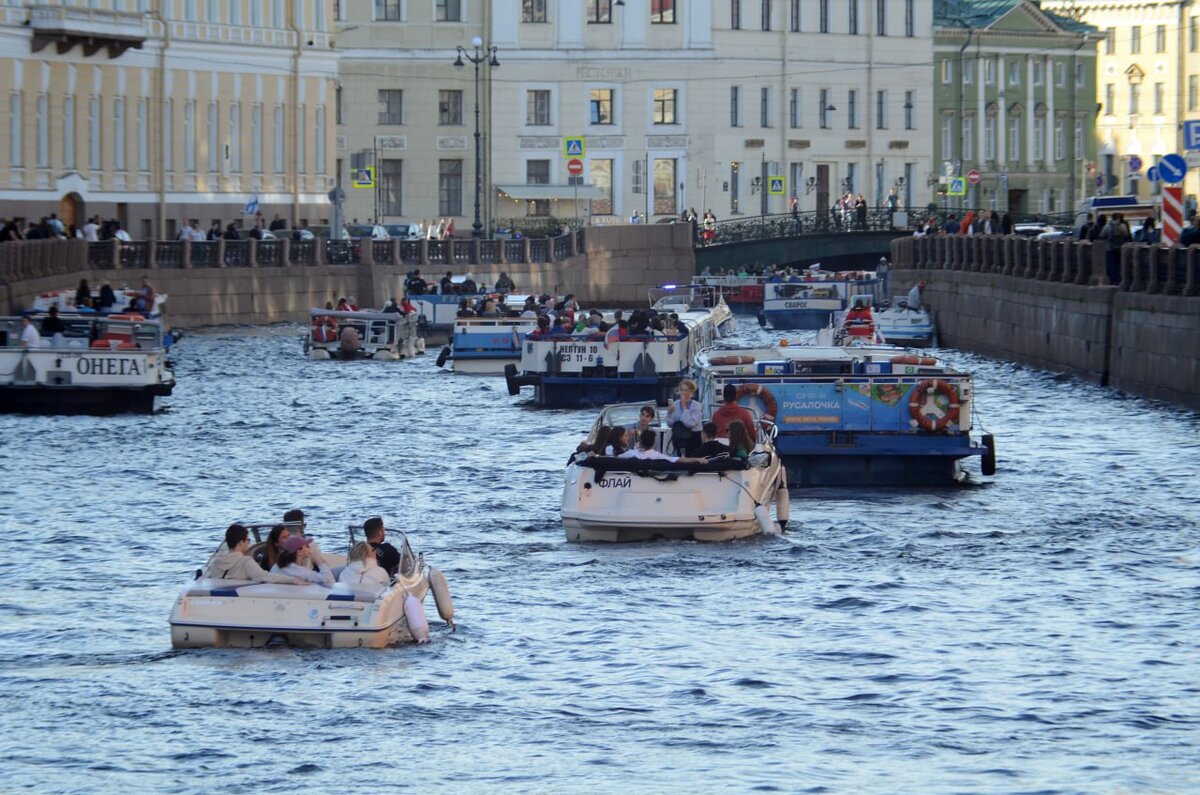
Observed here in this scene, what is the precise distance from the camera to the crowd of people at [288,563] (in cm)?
2220

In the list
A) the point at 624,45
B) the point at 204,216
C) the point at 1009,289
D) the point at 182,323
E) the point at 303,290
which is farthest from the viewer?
the point at 624,45

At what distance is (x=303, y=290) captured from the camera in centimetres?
7200

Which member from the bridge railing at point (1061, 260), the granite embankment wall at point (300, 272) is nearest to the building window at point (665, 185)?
the granite embankment wall at point (300, 272)

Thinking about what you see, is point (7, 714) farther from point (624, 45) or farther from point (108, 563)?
point (624, 45)

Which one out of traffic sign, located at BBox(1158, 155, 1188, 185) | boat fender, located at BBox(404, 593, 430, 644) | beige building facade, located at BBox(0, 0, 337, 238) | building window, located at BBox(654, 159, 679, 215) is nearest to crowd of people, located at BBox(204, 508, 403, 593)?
boat fender, located at BBox(404, 593, 430, 644)

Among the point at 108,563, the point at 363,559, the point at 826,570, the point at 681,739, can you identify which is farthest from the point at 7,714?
the point at 826,570

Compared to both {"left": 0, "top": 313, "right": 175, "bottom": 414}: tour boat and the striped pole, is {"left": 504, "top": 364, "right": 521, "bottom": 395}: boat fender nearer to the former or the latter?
{"left": 0, "top": 313, "right": 175, "bottom": 414}: tour boat

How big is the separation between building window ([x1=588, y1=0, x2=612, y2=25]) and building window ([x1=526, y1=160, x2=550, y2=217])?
553cm

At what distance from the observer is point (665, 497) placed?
27.5 meters

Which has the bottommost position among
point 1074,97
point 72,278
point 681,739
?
point 681,739

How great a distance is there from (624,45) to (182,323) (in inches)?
1443

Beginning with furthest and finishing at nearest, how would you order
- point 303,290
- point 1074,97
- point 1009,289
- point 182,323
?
1. point 1074,97
2. point 303,290
3. point 182,323
4. point 1009,289

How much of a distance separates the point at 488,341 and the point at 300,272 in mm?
16446

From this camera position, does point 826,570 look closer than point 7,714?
No
